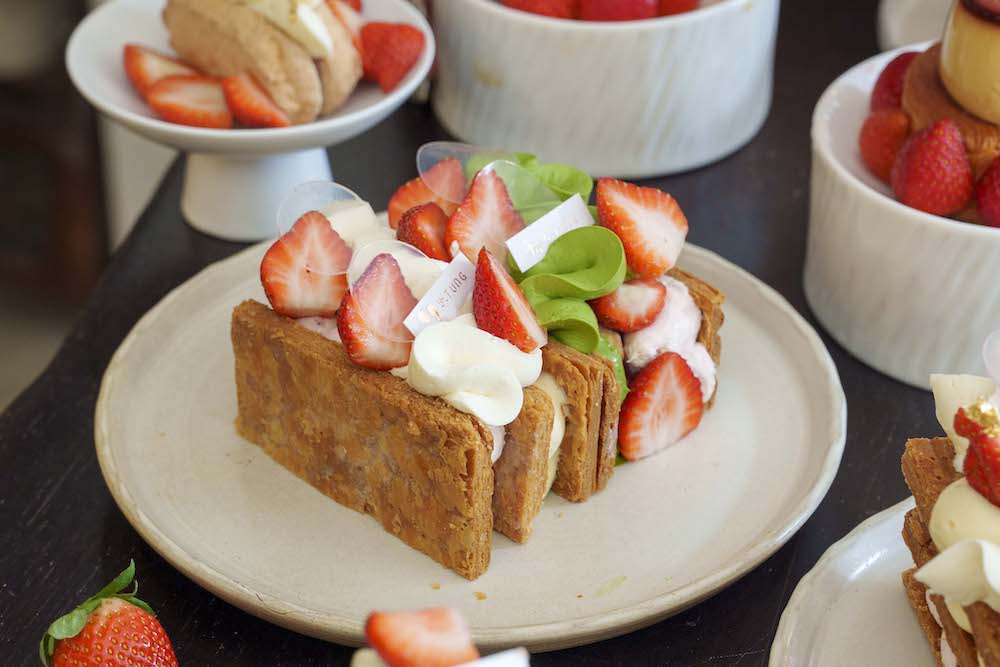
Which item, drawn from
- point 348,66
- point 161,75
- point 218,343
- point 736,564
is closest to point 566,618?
point 736,564

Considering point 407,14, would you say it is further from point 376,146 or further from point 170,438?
point 170,438

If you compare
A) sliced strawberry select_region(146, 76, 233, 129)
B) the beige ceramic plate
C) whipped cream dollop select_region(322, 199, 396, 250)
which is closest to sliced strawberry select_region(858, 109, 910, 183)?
the beige ceramic plate

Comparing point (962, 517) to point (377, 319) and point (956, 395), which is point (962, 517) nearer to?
point (956, 395)

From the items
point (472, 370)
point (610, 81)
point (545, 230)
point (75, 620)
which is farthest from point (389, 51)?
point (75, 620)

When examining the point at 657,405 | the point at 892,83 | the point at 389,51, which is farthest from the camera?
the point at 389,51

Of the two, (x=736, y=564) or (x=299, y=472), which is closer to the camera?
(x=736, y=564)

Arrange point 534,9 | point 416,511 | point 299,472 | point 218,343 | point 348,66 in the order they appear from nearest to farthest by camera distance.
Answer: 1. point 416,511
2. point 299,472
3. point 218,343
4. point 348,66
5. point 534,9
